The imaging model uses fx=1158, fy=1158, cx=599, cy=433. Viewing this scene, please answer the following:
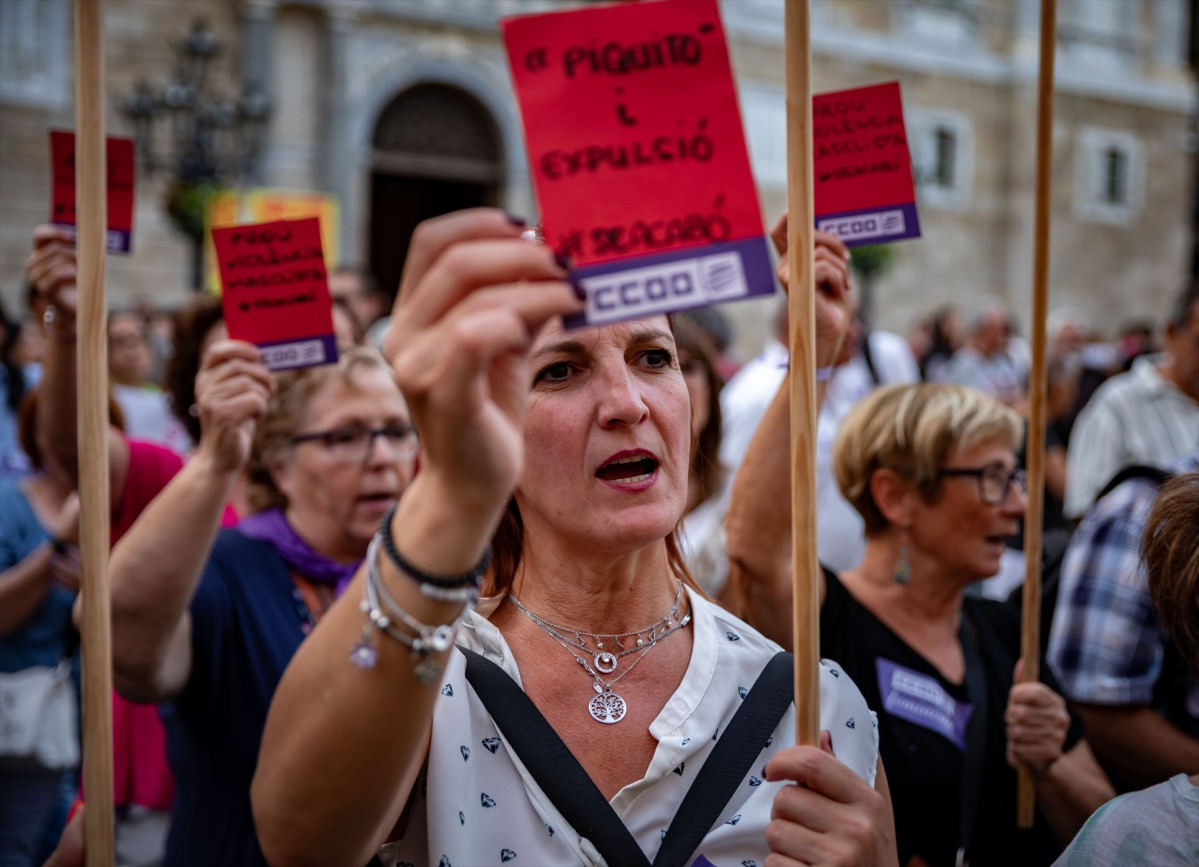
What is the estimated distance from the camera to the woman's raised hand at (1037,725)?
2273 mm

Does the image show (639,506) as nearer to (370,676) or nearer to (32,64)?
(370,676)

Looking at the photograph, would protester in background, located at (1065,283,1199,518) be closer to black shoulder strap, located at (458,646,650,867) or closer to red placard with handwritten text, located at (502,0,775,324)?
black shoulder strap, located at (458,646,650,867)

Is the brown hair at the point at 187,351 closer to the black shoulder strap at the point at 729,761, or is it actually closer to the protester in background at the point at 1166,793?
the black shoulder strap at the point at 729,761

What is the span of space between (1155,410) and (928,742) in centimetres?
224

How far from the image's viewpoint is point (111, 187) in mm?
2449

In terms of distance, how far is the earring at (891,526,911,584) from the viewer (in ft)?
8.63

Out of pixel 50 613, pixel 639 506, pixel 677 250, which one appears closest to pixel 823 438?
pixel 50 613

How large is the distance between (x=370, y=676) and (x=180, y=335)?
254 centimetres

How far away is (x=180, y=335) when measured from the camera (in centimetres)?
340

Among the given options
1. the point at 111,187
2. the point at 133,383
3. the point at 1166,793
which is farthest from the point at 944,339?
the point at 1166,793

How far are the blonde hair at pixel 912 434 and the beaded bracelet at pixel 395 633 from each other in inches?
69.7

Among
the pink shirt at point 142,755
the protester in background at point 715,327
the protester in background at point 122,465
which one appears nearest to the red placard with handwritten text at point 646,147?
the protester in background at point 122,465

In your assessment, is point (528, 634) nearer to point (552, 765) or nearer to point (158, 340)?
point (552, 765)

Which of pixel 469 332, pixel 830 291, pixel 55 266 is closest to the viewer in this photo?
pixel 469 332
